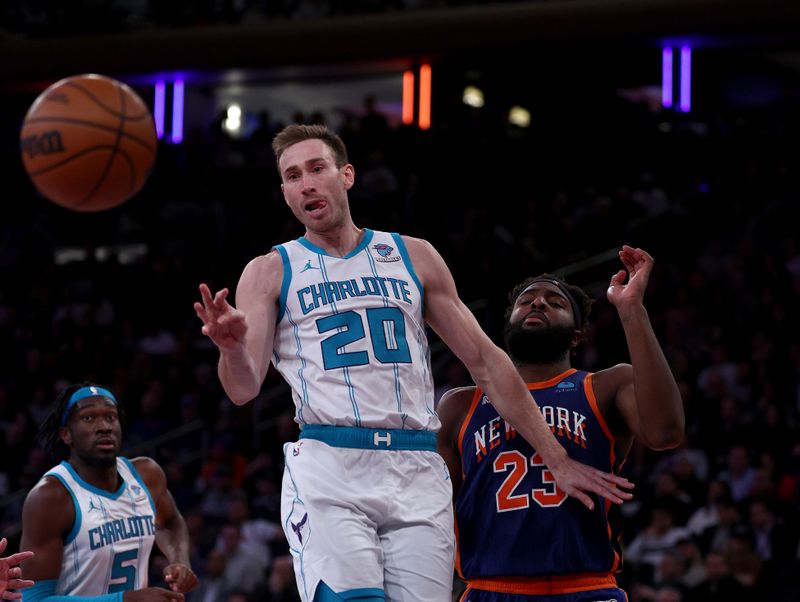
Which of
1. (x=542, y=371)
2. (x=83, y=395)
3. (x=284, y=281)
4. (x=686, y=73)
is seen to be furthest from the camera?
(x=686, y=73)

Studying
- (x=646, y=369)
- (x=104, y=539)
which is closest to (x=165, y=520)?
(x=104, y=539)

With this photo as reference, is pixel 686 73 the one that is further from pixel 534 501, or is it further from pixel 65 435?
pixel 534 501

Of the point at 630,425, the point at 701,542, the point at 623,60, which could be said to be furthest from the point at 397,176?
the point at 630,425

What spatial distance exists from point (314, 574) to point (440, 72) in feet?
45.5

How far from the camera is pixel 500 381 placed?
3.73 meters

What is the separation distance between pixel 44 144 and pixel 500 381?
4881mm

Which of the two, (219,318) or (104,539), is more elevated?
(219,318)

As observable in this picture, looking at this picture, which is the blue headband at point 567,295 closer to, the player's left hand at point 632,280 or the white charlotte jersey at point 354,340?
the player's left hand at point 632,280

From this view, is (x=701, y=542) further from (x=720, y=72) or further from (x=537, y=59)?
(x=720, y=72)

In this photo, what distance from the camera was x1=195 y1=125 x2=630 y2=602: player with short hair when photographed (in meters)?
3.36

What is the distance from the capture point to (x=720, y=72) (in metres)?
16.3

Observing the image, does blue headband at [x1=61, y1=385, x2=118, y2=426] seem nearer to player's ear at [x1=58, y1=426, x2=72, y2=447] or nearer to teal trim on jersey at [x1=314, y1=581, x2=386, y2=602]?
player's ear at [x1=58, y1=426, x2=72, y2=447]

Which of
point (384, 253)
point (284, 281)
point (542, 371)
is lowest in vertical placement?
point (542, 371)

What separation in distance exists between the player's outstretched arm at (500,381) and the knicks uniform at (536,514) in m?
0.19
